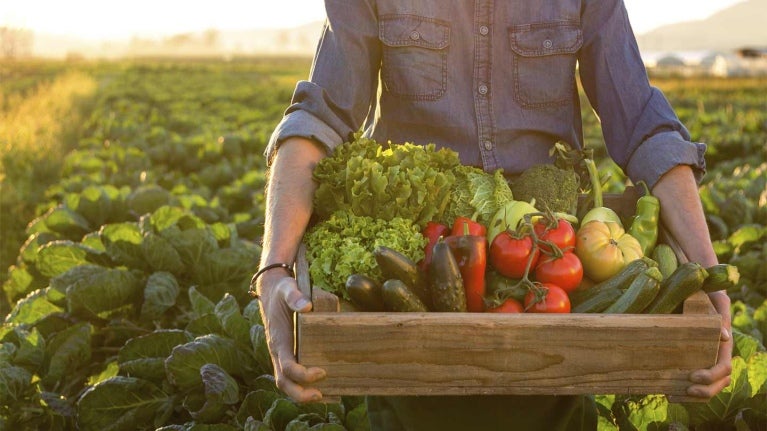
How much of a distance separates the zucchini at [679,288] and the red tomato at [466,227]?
56 cm

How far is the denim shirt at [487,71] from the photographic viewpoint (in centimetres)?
339

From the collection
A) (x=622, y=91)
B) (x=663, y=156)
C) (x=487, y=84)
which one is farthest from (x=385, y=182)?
(x=622, y=91)

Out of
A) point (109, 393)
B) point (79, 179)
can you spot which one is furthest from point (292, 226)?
point (79, 179)

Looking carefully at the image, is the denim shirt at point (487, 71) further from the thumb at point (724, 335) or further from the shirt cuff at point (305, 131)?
the thumb at point (724, 335)

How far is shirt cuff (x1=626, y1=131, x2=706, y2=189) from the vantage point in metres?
3.12

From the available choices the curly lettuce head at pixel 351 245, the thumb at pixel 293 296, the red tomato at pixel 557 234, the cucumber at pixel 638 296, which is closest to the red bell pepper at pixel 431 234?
the curly lettuce head at pixel 351 245

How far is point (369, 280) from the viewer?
2.60m

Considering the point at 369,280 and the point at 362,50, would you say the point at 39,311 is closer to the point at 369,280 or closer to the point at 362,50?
the point at 362,50

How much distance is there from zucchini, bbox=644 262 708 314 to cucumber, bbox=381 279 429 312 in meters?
0.65

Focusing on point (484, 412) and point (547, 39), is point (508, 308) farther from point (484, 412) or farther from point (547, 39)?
point (547, 39)

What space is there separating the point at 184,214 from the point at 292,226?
3.59 meters

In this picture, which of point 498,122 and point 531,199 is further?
point 498,122

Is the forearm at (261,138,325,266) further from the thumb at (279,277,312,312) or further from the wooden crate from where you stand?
the wooden crate

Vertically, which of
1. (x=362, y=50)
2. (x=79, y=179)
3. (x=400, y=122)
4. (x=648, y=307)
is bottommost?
(x=79, y=179)
